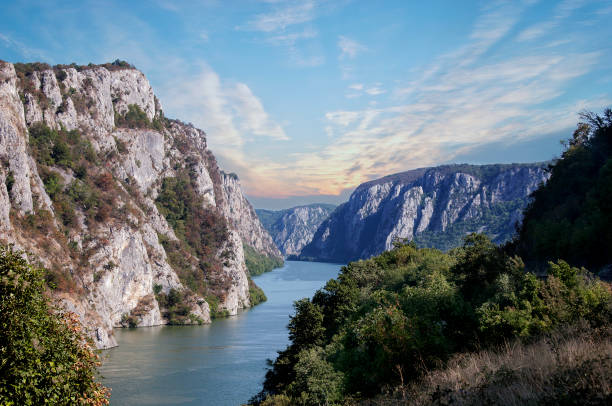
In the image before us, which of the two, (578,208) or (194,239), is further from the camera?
(194,239)

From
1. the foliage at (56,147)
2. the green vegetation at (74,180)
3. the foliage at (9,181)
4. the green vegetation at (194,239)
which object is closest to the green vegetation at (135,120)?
the green vegetation at (194,239)

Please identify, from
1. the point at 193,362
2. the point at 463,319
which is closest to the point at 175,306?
the point at 193,362

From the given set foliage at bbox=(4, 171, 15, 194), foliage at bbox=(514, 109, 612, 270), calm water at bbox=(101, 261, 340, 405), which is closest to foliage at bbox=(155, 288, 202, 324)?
calm water at bbox=(101, 261, 340, 405)

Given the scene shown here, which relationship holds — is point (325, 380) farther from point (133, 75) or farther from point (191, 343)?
point (133, 75)

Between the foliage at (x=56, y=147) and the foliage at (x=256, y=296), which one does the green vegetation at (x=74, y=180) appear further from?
the foliage at (x=256, y=296)

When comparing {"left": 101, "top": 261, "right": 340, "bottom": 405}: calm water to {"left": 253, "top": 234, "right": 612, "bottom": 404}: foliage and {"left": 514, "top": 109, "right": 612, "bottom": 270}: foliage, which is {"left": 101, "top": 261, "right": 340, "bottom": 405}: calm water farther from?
{"left": 514, "top": 109, "right": 612, "bottom": 270}: foliage

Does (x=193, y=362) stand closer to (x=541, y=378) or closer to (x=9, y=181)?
(x=9, y=181)
